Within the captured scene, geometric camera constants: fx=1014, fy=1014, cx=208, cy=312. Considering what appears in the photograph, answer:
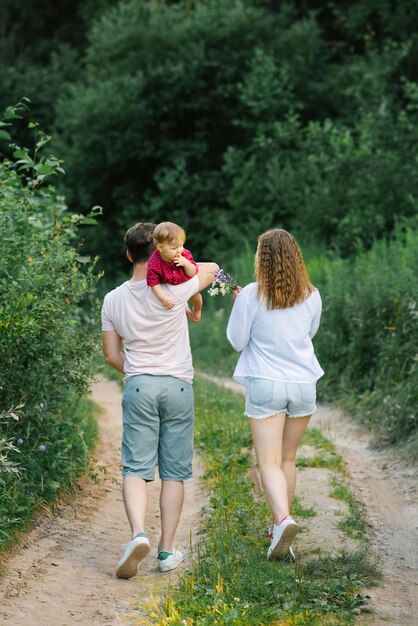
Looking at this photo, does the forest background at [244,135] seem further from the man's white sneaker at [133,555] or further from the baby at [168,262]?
the man's white sneaker at [133,555]

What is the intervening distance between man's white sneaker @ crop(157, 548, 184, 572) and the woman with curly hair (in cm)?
56

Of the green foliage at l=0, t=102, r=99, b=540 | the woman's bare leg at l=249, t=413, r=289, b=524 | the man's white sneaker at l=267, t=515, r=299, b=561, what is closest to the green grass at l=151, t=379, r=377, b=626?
the man's white sneaker at l=267, t=515, r=299, b=561

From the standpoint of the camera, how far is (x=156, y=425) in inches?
217

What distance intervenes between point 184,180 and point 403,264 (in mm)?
10668

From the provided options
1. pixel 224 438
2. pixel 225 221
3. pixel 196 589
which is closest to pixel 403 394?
pixel 224 438

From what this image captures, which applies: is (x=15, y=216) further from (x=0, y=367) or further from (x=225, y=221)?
(x=225, y=221)

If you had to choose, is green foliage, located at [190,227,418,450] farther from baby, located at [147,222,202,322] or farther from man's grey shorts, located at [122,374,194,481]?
baby, located at [147,222,202,322]

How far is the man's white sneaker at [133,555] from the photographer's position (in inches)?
201

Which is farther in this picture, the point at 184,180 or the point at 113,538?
the point at 184,180

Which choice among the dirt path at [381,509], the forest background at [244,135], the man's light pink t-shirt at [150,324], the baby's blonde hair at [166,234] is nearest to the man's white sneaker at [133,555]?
the man's light pink t-shirt at [150,324]

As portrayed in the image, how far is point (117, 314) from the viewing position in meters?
5.49

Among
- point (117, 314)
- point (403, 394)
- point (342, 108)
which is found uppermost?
point (342, 108)

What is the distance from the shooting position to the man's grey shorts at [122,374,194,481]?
5.43 meters

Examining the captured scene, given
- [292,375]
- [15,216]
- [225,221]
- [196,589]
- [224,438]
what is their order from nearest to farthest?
1. [196,589]
2. [292,375]
3. [15,216]
4. [224,438]
5. [225,221]
